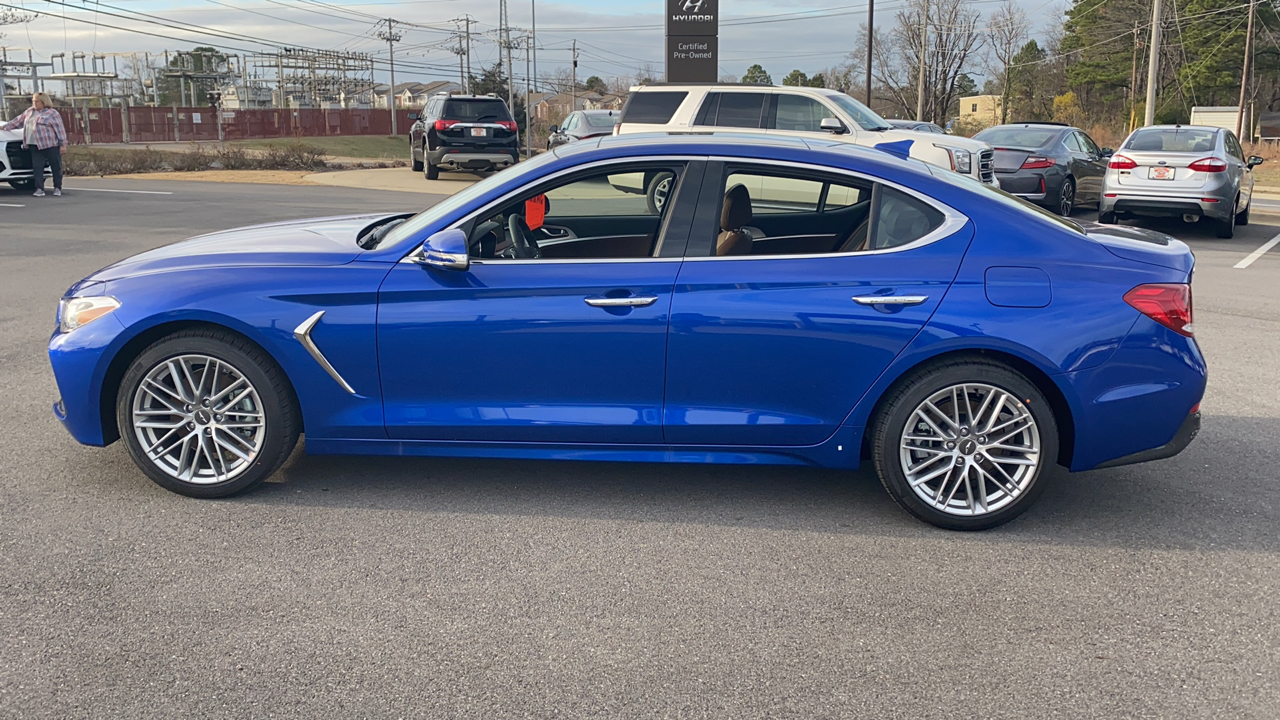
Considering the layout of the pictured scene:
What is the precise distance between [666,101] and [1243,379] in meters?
9.71

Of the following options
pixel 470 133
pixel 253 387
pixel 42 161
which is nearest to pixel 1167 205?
pixel 253 387

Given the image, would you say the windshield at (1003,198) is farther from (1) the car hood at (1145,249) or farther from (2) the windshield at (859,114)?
(2) the windshield at (859,114)

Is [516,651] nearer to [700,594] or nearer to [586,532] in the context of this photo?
[700,594]

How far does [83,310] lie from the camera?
451cm

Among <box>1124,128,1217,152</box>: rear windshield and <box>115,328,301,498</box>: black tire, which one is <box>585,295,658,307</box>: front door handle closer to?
<box>115,328,301,498</box>: black tire

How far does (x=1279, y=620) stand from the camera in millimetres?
3588

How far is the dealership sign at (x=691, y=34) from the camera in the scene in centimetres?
2194

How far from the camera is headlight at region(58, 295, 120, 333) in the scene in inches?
176

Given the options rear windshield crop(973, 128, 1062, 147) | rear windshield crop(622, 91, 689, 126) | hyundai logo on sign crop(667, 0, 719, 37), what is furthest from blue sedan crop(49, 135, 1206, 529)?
hyundai logo on sign crop(667, 0, 719, 37)

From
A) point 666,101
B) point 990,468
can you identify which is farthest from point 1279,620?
point 666,101

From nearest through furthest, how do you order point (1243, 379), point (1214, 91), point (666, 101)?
point (1243, 379) → point (666, 101) → point (1214, 91)

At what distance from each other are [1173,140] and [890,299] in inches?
530

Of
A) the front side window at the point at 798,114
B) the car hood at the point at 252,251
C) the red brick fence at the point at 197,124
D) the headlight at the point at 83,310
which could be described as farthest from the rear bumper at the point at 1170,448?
the red brick fence at the point at 197,124

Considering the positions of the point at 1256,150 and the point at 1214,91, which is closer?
the point at 1256,150
